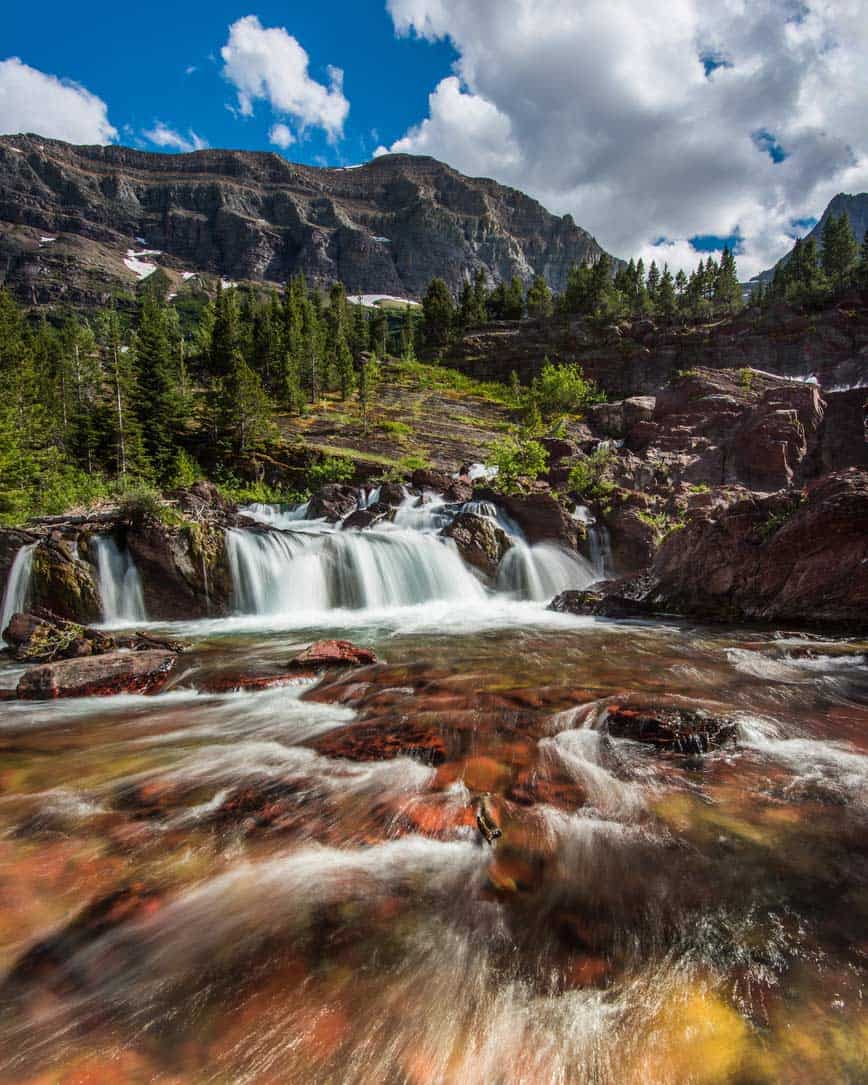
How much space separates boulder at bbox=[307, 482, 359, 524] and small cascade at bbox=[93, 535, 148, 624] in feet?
37.7

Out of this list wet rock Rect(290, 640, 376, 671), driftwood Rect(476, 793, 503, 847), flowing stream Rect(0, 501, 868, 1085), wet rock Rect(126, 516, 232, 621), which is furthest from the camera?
wet rock Rect(126, 516, 232, 621)

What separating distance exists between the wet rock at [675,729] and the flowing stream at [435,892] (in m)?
0.11

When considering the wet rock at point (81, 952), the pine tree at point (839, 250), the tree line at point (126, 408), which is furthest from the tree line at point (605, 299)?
the wet rock at point (81, 952)

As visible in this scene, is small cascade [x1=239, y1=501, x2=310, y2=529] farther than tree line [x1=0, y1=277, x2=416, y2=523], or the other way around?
small cascade [x1=239, y1=501, x2=310, y2=529]

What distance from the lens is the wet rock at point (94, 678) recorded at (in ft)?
25.5

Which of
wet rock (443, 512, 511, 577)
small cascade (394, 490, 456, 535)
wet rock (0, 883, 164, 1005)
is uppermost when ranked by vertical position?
small cascade (394, 490, 456, 535)

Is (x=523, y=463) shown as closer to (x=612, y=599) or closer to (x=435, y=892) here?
(x=612, y=599)

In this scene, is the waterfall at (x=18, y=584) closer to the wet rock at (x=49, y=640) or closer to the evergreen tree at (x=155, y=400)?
the wet rock at (x=49, y=640)

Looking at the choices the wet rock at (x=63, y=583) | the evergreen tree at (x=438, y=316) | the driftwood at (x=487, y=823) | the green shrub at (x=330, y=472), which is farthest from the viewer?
the evergreen tree at (x=438, y=316)

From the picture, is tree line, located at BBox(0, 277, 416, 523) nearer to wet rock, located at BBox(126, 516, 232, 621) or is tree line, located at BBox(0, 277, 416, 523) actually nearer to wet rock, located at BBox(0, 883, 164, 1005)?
wet rock, located at BBox(126, 516, 232, 621)

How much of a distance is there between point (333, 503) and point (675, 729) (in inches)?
920

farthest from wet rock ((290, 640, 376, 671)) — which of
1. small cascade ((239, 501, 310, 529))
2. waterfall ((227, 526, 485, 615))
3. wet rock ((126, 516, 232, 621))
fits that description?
small cascade ((239, 501, 310, 529))

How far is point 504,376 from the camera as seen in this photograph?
2697 inches

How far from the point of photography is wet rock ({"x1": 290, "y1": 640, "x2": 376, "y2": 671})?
8859mm
